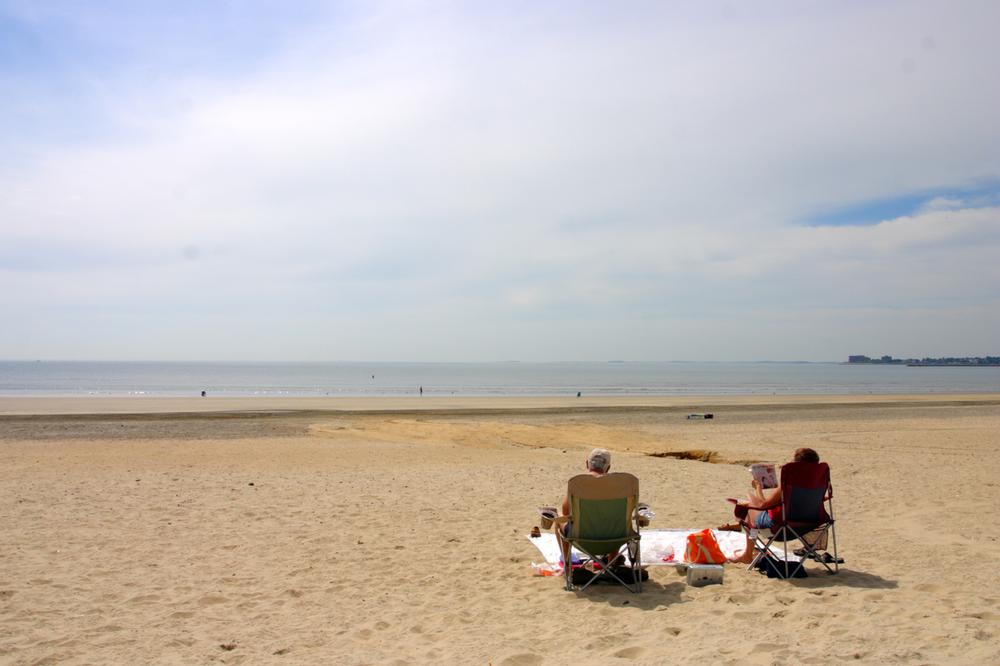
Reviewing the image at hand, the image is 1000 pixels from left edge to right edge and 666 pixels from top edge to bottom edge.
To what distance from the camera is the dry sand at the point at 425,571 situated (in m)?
4.66

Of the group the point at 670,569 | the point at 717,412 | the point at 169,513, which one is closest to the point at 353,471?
the point at 169,513

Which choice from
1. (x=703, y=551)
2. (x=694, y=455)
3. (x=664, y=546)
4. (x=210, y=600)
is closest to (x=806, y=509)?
(x=703, y=551)

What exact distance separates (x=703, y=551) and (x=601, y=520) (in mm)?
1112

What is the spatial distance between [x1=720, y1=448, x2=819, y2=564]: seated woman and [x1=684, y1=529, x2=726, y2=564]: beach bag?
0.82 feet

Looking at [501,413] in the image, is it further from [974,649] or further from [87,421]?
[974,649]

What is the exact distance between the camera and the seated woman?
6.34 meters

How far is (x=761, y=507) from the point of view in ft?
21.2

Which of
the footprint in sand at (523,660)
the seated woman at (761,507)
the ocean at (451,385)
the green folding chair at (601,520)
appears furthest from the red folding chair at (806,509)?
the ocean at (451,385)

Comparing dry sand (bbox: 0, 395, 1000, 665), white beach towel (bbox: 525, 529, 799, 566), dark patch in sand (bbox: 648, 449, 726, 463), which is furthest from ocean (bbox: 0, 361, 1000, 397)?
white beach towel (bbox: 525, 529, 799, 566)

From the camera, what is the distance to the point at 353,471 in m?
12.6

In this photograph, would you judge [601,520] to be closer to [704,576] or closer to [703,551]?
[704,576]

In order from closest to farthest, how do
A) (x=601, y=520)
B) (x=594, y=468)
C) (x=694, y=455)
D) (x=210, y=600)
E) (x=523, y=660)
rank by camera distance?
(x=523, y=660) < (x=210, y=600) < (x=601, y=520) < (x=594, y=468) < (x=694, y=455)

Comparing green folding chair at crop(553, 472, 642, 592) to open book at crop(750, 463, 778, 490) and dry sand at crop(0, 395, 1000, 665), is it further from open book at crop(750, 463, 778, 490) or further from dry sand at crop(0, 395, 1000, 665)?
open book at crop(750, 463, 778, 490)

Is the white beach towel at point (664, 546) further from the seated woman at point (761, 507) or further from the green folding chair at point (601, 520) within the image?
the green folding chair at point (601, 520)
